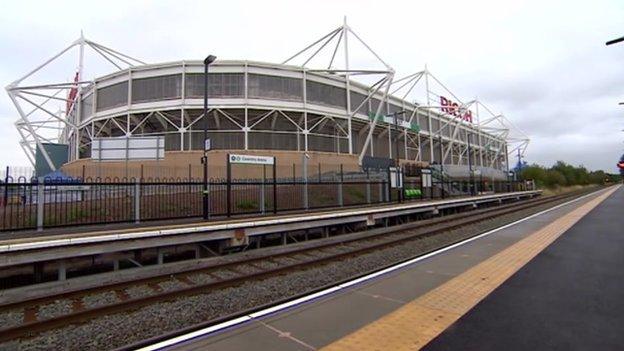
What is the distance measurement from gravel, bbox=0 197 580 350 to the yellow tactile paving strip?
2225 mm

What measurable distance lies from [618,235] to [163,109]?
141 ft

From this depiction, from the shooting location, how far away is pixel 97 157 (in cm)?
1800

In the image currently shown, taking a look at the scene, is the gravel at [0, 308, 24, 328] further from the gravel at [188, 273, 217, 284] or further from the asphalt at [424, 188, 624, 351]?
the asphalt at [424, 188, 624, 351]

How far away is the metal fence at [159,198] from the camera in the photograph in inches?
479

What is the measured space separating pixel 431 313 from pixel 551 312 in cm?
162

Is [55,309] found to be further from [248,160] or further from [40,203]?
[248,160]

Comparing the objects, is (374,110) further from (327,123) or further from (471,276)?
(471,276)

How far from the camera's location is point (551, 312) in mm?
5305

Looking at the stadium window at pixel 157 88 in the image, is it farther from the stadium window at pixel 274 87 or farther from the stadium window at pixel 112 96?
the stadium window at pixel 274 87

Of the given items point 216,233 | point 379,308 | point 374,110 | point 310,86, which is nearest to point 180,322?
point 379,308

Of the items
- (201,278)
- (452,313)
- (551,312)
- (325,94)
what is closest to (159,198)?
(201,278)

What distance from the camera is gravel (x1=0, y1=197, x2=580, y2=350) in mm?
5062

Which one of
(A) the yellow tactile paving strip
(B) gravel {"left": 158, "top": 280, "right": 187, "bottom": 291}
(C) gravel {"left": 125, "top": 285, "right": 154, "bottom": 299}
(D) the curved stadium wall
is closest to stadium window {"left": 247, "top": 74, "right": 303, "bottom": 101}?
(D) the curved stadium wall

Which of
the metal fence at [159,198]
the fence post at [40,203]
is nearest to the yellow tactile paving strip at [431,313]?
the metal fence at [159,198]
